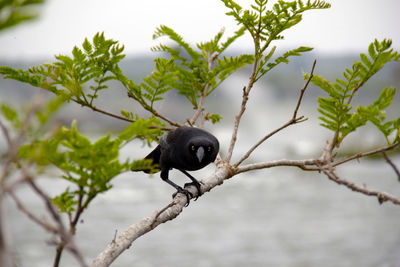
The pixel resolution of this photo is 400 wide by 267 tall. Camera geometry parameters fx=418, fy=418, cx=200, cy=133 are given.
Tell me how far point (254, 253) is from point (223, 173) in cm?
2375

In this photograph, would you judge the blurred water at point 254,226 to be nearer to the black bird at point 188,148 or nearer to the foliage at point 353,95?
the black bird at point 188,148

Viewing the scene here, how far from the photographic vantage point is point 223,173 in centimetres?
298

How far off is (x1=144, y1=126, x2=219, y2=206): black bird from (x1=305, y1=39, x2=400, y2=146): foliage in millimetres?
1173

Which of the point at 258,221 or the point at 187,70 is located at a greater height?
the point at 258,221

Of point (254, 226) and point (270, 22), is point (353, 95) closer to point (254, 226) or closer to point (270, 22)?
point (270, 22)

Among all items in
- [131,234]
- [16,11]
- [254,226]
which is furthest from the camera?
[254,226]

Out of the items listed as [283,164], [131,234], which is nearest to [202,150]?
[283,164]

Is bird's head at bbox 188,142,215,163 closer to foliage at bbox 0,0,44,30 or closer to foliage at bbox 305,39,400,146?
foliage at bbox 305,39,400,146

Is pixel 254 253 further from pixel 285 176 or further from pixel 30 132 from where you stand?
pixel 30 132

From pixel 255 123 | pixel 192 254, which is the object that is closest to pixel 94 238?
pixel 192 254

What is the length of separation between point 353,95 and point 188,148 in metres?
1.58

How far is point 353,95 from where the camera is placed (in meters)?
2.79

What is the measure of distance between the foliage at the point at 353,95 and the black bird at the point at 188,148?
1173 millimetres

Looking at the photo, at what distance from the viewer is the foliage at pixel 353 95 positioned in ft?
9.07
